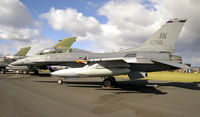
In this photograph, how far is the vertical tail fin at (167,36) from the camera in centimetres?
920

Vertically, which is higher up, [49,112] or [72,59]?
[72,59]

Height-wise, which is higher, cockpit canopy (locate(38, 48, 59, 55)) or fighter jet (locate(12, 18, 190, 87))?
cockpit canopy (locate(38, 48, 59, 55))

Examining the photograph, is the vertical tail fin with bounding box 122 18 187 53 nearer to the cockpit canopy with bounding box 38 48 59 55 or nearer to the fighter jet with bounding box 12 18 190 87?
the fighter jet with bounding box 12 18 190 87

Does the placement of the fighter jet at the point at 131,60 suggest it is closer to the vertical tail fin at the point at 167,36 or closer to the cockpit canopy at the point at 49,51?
the vertical tail fin at the point at 167,36

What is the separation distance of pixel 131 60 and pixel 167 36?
4.05 metres

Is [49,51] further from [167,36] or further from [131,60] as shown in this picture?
[167,36]

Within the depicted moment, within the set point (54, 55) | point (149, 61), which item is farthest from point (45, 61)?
point (149, 61)

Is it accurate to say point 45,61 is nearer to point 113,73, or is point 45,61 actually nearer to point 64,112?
point 113,73

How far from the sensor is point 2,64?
2123 cm

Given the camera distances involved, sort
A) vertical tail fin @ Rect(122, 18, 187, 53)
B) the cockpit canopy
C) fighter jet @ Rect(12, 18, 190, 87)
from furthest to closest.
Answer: the cockpit canopy → vertical tail fin @ Rect(122, 18, 187, 53) → fighter jet @ Rect(12, 18, 190, 87)

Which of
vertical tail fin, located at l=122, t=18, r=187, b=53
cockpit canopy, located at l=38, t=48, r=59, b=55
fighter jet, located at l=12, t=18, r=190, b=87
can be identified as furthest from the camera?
cockpit canopy, located at l=38, t=48, r=59, b=55

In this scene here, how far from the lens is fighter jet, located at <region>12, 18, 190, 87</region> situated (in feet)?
26.2

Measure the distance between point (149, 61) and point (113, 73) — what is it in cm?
237

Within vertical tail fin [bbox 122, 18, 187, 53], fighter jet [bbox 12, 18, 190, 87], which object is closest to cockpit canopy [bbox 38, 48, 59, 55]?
fighter jet [bbox 12, 18, 190, 87]
